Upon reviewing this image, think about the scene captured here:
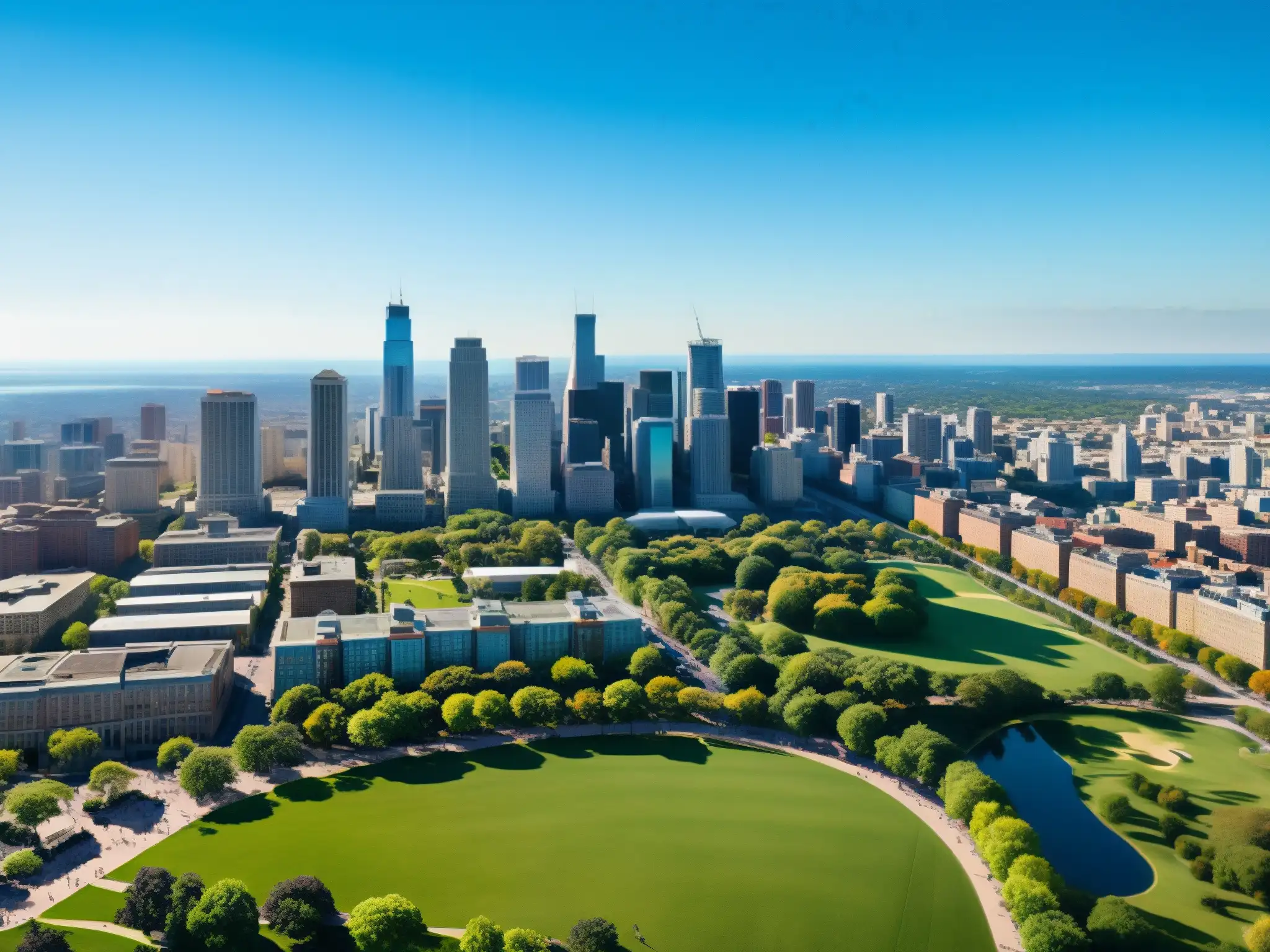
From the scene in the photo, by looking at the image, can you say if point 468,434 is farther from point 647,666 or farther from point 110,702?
point 110,702

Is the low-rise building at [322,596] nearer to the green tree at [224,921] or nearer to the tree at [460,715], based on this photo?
the tree at [460,715]

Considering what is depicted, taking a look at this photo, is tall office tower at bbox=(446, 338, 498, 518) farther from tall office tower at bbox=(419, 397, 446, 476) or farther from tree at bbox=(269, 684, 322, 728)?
tree at bbox=(269, 684, 322, 728)

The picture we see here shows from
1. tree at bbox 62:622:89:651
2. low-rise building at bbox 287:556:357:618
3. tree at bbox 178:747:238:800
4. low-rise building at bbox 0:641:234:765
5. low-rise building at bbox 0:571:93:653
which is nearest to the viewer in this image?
tree at bbox 178:747:238:800

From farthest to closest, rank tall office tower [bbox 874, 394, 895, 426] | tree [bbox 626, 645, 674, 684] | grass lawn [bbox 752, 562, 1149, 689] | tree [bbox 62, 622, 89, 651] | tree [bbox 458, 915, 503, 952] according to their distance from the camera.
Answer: tall office tower [bbox 874, 394, 895, 426]
grass lawn [bbox 752, 562, 1149, 689]
tree [bbox 62, 622, 89, 651]
tree [bbox 626, 645, 674, 684]
tree [bbox 458, 915, 503, 952]

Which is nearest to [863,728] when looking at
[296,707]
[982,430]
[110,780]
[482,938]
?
[482,938]

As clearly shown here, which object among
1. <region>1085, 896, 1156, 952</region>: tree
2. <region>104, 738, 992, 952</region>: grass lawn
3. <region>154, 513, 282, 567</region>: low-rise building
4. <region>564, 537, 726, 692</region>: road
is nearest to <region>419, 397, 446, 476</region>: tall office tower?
<region>154, 513, 282, 567</region>: low-rise building

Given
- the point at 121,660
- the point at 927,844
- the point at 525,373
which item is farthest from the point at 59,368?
the point at 927,844
